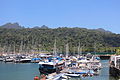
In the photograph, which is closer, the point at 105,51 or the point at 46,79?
the point at 46,79

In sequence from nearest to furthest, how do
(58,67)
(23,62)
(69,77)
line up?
(69,77) < (58,67) < (23,62)

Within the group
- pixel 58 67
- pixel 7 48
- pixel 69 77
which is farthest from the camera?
pixel 7 48

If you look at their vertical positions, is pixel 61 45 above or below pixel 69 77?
above

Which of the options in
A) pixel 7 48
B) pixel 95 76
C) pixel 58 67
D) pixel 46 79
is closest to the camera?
pixel 46 79

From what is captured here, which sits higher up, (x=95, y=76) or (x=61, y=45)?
(x=61, y=45)

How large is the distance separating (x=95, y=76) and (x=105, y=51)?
130 meters

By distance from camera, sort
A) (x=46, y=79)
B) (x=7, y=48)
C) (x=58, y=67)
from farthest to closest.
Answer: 1. (x=7, y=48)
2. (x=58, y=67)
3. (x=46, y=79)

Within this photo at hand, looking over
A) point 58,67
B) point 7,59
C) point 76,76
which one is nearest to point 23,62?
point 7,59

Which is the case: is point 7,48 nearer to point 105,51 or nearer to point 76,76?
point 105,51

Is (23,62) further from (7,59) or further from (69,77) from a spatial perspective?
(69,77)

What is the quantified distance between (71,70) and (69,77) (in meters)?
6.95

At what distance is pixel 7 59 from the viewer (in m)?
132

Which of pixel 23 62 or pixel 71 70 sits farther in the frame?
pixel 23 62

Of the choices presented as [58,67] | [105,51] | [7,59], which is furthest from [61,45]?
[58,67]
